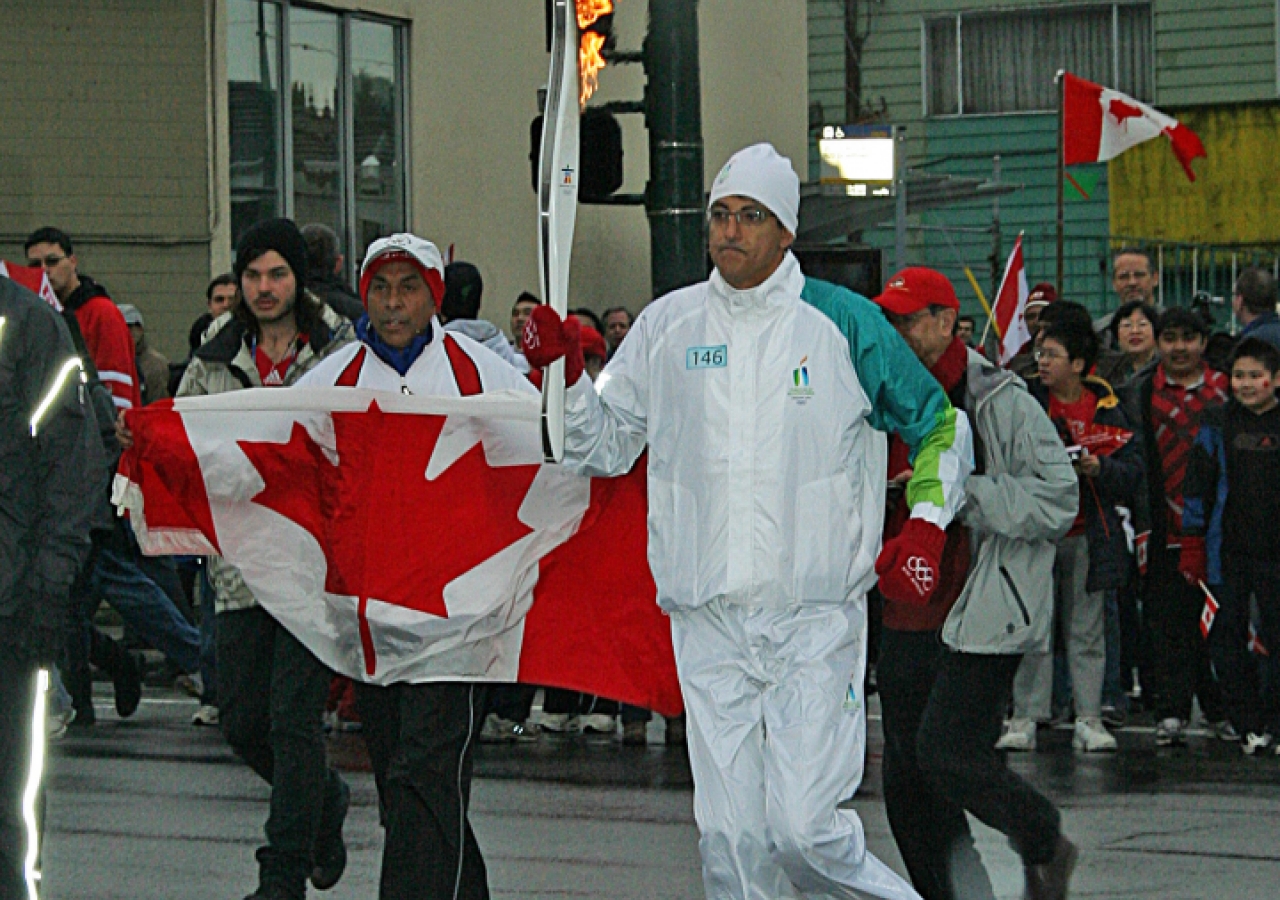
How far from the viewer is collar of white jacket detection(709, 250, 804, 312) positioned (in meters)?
6.19

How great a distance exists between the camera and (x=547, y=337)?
19.7 ft

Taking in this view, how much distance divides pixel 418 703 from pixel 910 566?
1514 mm

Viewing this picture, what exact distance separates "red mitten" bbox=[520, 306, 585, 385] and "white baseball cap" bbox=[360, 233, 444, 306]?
1.03 meters

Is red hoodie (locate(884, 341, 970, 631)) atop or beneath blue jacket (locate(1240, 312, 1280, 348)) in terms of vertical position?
beneath

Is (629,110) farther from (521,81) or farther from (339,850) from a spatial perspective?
(521,81)

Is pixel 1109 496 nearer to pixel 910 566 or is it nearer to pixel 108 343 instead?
pixel 108 343

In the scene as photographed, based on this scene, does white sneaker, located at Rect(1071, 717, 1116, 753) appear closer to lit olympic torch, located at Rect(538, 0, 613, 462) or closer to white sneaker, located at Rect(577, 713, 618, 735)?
white sneaker, located at Rect(577, 713, 618, 735)

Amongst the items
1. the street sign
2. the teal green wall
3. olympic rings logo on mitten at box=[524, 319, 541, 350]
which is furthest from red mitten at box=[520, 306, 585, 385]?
the teal green wall

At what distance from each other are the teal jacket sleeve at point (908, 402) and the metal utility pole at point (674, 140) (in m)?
5.05

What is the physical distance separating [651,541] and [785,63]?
69.6 ft

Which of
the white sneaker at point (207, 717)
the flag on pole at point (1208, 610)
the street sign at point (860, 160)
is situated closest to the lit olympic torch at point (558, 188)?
the flag on pole at point (1208, 610)

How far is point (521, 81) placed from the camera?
821 inches

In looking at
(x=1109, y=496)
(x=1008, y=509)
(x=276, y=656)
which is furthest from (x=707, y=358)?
(x=1109, y=496)

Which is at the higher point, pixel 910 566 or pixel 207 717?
pixel 910 566
